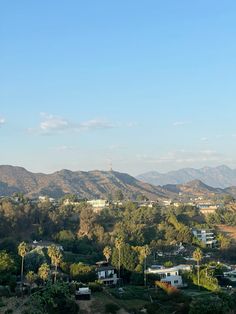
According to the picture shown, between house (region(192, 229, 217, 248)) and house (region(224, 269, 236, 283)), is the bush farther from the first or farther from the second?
house (region(192, 229, 217, 248))

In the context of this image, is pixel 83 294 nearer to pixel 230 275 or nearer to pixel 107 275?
pixel 107 275

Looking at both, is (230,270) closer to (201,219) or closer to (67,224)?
(67,224)

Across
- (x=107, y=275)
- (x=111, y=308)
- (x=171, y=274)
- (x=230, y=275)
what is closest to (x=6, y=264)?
(x=107, y=275)

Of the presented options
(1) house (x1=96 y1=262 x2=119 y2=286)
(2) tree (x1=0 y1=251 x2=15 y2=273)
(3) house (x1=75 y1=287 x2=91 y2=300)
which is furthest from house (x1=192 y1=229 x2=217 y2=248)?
(3) house (x1=75 y1=287 x2=91 y2=300)

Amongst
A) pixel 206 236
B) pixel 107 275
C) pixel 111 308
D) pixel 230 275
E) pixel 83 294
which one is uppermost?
pixel 206 236

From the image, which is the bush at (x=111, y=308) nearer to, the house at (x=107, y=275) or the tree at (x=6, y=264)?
the tree at (x=6, y=264)
